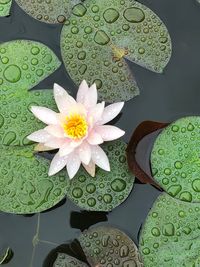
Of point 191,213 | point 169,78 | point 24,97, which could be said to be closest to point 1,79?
point 24,97

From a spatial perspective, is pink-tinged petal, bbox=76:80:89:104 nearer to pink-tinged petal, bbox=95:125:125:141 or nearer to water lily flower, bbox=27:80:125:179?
water lily flower, bbox=27:80:125:179

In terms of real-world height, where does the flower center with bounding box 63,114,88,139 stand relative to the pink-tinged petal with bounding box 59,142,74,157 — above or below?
above

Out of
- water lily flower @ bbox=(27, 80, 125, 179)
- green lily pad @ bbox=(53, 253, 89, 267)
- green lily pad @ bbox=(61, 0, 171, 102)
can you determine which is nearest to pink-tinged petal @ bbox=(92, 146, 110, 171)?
water lily flower @ bbox=(27, 80, 125, 179)

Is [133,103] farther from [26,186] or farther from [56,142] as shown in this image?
[26,186]

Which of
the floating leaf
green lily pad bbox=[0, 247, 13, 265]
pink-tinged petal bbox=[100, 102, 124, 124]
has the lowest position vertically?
green lily pad bbox=[0, 247, 13, 265]

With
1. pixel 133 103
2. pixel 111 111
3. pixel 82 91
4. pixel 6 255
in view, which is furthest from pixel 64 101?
pixel 6 255

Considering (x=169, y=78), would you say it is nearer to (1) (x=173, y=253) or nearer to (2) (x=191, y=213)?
(2) (x=191, y=213)
